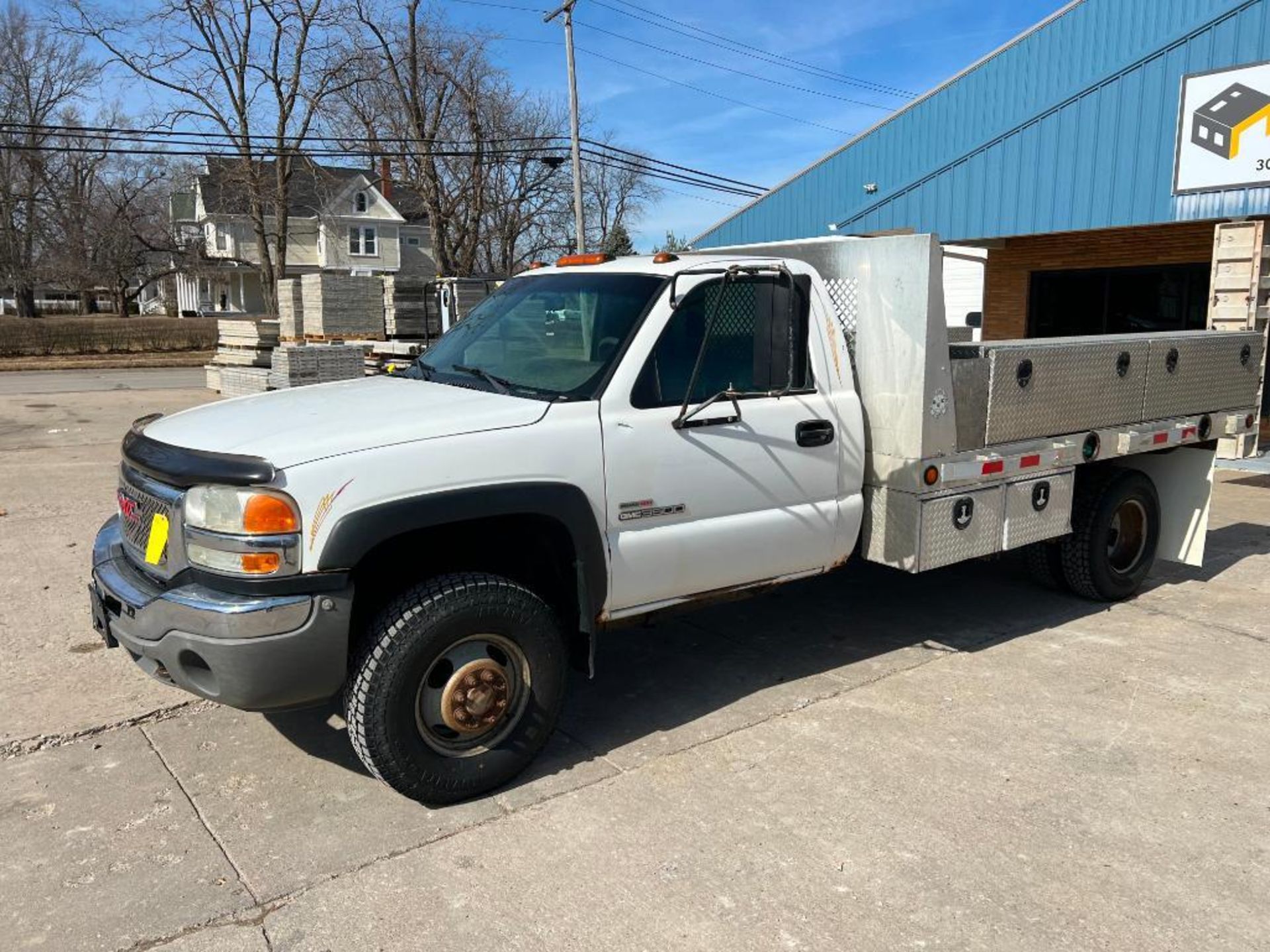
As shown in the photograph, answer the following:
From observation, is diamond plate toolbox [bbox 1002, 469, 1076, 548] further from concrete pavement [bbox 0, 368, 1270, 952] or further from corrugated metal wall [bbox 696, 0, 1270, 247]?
corrugated metal wall [bbox 696, 0, 1270, 247]

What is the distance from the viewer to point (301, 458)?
10.5 ft

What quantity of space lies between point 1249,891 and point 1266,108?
34.9 ft

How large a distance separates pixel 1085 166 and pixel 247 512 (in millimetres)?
12471

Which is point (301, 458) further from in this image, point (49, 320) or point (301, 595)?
point (49, 320)

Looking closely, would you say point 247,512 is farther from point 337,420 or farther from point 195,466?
point 337,420

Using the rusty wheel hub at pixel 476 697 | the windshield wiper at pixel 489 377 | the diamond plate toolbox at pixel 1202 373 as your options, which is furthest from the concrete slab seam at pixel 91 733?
the diamond plate toolbox at pixel 1202 373

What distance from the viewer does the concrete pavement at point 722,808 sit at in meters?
2.96

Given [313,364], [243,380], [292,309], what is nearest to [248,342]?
[243,380]

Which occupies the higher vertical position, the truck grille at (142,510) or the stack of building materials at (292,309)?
the stack of building materials at (292,309)

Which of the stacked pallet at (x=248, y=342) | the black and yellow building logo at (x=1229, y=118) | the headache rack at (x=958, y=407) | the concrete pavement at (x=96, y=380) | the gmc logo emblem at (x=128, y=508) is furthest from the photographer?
the concrete pavement at (x=96, y=380)

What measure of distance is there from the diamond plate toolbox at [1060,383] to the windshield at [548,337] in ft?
6.27

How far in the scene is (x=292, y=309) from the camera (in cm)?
1741

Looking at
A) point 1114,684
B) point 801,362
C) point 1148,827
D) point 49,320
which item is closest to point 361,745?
point 801,362

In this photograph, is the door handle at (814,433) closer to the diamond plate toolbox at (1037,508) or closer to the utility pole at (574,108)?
the diamond plate toolbox at (1037,508)
